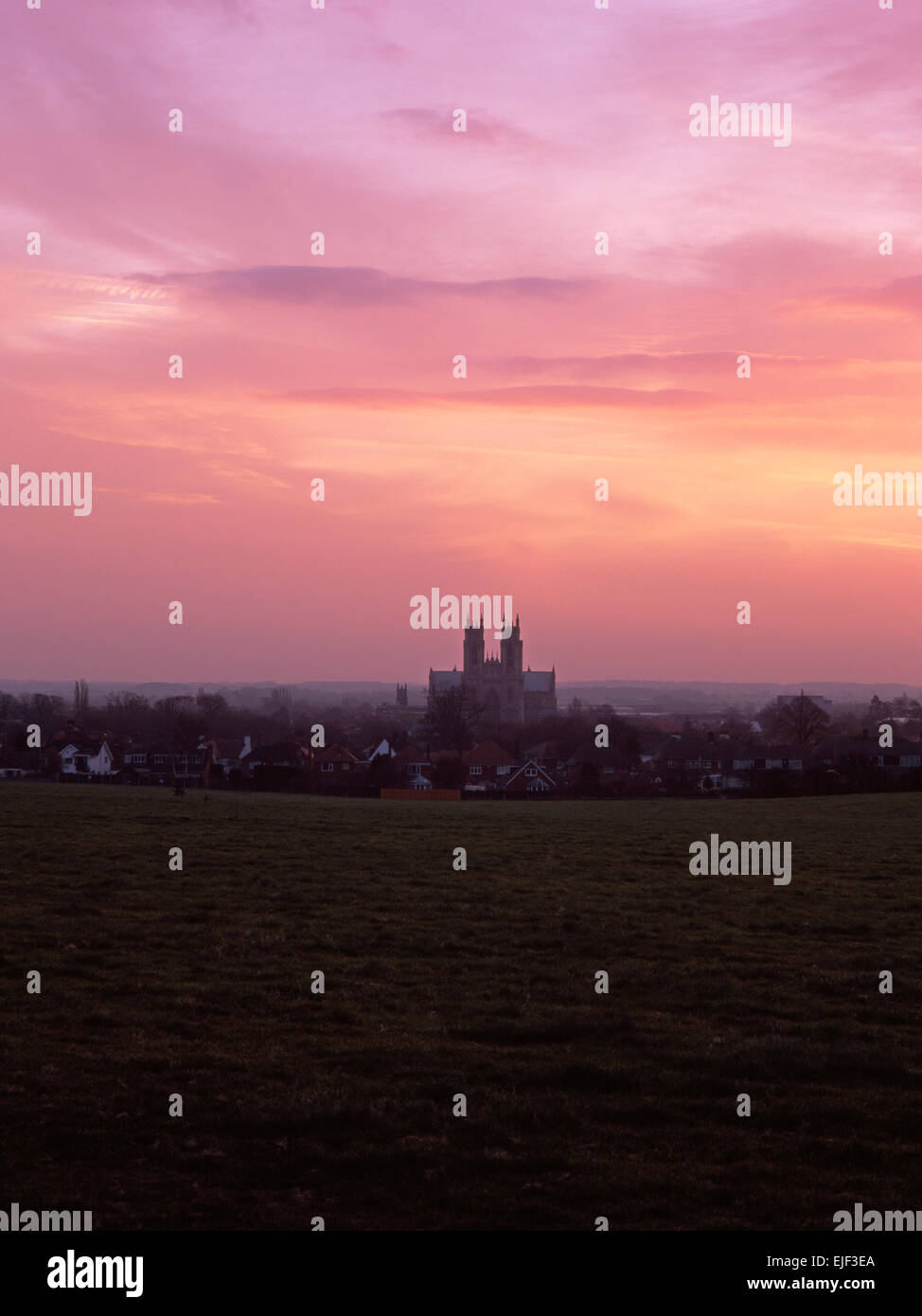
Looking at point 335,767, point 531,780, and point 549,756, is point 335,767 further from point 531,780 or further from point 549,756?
point 549,756

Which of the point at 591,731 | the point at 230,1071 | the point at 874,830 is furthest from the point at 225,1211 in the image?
the point at 591,731

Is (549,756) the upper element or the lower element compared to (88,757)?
lower

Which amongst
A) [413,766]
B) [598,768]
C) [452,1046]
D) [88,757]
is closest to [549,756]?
[413,766]

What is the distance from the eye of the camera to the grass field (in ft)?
36.5

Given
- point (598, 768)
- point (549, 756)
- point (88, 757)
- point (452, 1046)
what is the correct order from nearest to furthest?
point (452, 1046) → point (598, 768) → point (88, 757) → point (549, 756)

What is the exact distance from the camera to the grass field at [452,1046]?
1113 cm

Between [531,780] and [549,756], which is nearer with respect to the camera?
[531,780]


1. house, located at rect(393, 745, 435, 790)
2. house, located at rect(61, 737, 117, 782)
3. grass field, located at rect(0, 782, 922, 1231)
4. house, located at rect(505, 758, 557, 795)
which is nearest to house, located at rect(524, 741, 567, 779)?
house, located at rect(393, 745, 435, 790)

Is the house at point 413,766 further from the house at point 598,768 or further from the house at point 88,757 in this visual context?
the house at point 88,757

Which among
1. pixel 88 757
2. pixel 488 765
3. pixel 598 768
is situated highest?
pixel 88 757

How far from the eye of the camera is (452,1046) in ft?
50.6

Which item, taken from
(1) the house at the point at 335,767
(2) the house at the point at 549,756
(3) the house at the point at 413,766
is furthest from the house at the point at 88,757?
(2) the house at the point at 549,756

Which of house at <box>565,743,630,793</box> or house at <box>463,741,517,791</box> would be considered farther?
house at <box>463,741,517,791</box>

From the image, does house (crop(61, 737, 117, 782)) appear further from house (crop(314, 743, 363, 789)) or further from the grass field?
the grass field
